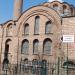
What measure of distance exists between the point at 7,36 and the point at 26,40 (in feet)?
10.9

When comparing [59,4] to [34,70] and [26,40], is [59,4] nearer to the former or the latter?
[26,40]

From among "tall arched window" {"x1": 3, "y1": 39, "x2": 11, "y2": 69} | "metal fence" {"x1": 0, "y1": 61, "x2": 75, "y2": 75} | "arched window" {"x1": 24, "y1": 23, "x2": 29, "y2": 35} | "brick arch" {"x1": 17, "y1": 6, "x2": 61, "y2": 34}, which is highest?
"brick arch" {"x1": 17, "y1": 6, "x2": 61, "y2": 34}

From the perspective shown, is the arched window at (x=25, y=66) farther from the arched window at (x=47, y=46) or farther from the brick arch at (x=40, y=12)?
the brick arch at (x=40, y=12)

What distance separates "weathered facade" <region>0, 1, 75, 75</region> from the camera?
27.7 meters

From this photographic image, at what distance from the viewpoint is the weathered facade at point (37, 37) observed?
27719mm

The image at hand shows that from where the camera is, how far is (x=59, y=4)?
37.6 metres

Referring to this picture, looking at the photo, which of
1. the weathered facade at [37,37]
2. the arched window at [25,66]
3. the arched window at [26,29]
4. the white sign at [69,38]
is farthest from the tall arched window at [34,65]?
the white sign at [69,38]

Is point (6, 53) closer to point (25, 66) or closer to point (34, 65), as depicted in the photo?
point (25, 66)

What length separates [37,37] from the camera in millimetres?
30641

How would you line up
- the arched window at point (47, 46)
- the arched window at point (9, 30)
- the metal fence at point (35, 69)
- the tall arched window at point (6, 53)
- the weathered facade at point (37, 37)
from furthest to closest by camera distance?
the arched window at point (9, 30) < the tall arched window at point (6, 53) < the arched window at point (47, 46) < the weathered facade at point (37, 37) < the metal fence at point (35, 69)

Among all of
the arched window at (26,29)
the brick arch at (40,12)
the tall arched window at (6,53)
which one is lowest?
the tall arched window at (6,53)

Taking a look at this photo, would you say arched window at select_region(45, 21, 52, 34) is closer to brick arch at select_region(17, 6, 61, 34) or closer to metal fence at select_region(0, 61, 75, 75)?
brick arch at select_region(17, 6, 61, 34)

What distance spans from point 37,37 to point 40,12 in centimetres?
306

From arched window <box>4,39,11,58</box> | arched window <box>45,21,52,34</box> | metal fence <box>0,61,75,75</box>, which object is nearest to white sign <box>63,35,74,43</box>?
metal fence <box>0,61,75,75</box>
